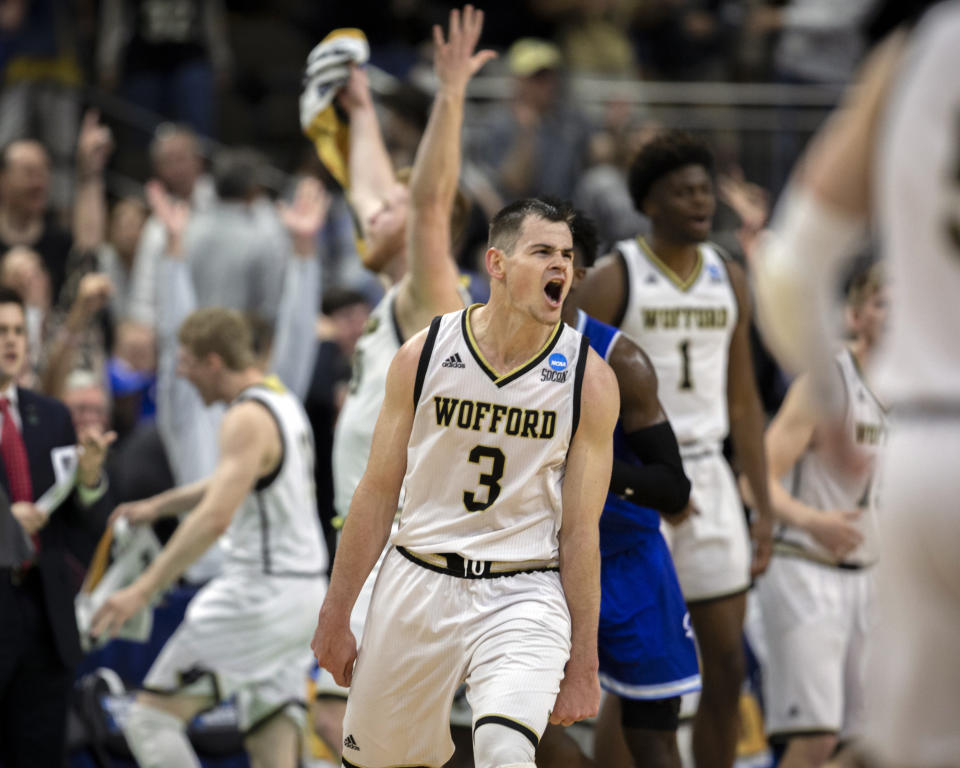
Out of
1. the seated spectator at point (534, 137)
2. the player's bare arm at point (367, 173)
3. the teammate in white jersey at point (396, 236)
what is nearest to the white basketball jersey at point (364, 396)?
the teammate in white jersey at point (396, 236)

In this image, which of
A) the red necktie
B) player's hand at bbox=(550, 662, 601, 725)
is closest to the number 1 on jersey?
player's hand at bbox=(550, 662, 601, 725)

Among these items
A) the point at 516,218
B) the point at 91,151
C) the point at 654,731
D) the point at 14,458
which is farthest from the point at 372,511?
the point at 91,151

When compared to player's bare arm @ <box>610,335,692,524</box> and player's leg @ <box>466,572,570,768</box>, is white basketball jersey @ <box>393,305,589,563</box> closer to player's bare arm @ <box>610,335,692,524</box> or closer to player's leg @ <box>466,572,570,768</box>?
player's leg @ <box>466,572,570,768</box>

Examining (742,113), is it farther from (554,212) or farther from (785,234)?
(785,234)

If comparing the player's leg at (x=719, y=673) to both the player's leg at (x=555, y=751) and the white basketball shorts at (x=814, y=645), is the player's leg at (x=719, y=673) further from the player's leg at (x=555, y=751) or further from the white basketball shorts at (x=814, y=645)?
the player's leg at (x=555, y=751)

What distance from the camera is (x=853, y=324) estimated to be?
22.6 feet

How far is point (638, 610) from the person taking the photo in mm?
5441

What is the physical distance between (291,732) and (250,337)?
1.95m

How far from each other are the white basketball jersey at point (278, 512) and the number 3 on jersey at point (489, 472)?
93.7 inches

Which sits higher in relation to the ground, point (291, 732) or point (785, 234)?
point (785, 234)

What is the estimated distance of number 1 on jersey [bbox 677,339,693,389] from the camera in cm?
609

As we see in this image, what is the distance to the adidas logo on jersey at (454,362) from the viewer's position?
4.68m

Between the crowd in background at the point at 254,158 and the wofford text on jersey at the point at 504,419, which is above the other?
the crowd in background at the point at 254,158

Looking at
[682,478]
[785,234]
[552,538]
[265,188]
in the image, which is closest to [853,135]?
[785,234]
